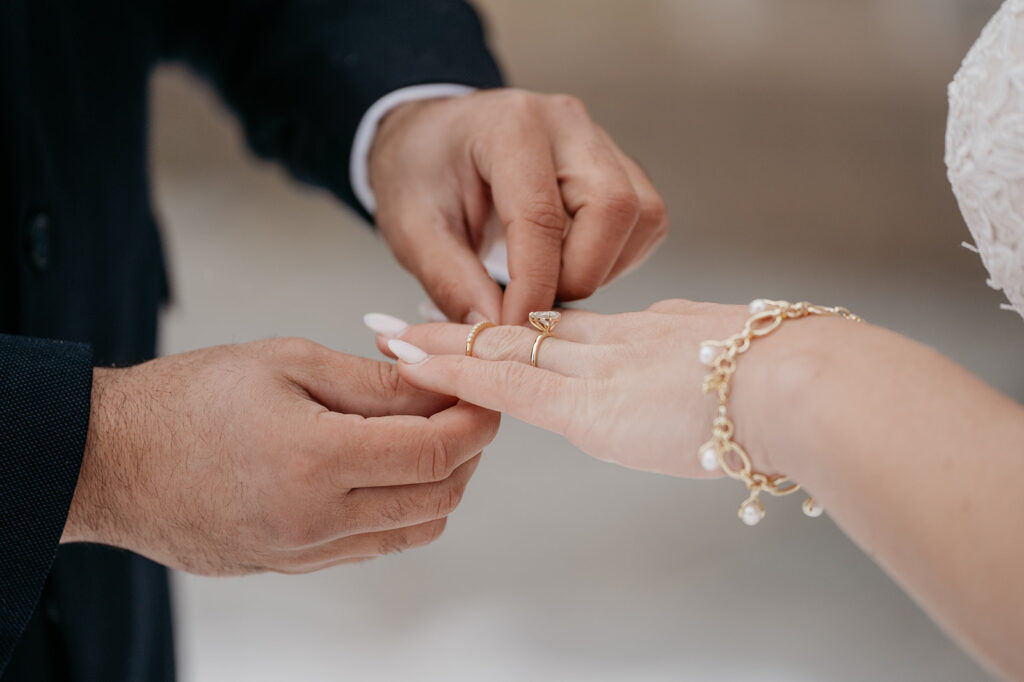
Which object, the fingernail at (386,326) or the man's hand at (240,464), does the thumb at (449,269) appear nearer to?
the fingernail at (386,326)

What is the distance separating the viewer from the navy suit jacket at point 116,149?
39.0 inches

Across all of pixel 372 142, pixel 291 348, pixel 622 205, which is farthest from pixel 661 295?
pixel 291 348

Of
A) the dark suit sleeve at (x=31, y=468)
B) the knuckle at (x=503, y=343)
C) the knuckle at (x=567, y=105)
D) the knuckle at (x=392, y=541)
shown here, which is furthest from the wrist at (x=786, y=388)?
the dark suit sleeve at (x=31, y=468)

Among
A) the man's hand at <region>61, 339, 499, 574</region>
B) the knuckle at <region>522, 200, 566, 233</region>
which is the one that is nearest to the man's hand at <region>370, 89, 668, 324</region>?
the knuckle at <region>522, 200, 566, 233</region>

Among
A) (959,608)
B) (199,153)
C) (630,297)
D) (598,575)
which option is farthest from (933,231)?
(959,608)

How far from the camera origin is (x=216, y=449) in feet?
2.65

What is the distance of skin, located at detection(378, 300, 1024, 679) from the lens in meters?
A: 0.57

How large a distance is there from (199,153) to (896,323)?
287 centimetres

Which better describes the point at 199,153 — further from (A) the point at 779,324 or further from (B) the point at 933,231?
(A) the point at 779,324

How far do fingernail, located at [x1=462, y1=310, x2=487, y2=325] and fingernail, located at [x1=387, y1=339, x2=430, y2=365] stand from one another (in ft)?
0.39

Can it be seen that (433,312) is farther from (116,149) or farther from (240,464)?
(116,149)

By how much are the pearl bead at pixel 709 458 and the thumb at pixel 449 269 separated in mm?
335

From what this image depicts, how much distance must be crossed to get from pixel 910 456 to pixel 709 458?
6.9 inches

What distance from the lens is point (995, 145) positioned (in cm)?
69
